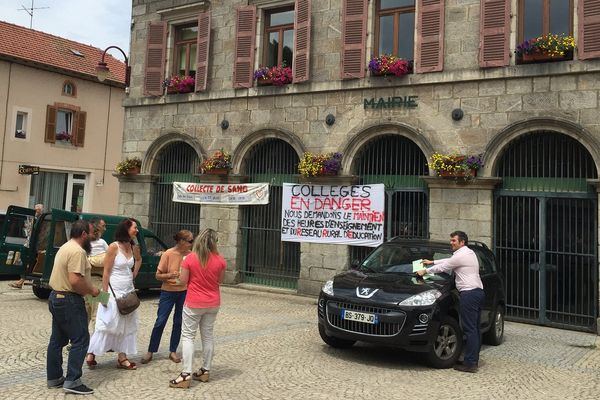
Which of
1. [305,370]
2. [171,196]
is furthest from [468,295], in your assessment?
[171,196]

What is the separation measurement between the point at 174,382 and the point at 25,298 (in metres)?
7.49

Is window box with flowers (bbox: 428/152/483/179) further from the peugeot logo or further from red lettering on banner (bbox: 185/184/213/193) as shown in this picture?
red lettering on banner (bbox: 185/184/213/193)

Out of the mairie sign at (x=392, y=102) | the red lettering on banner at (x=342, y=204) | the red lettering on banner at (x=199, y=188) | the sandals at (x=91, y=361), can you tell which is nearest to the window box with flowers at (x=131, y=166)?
the red lettering on banner at (x=199, y=188)

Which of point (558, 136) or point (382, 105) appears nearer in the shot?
point (558, 136)

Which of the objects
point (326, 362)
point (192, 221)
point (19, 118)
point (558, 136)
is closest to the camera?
point (326, 362)

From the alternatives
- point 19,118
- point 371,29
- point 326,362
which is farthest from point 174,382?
point 19,118

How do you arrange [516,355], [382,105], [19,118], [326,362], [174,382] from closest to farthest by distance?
[174,382] < [326,362] < [516,355] < [382,105] < [19,118]

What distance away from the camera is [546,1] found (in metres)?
11.3

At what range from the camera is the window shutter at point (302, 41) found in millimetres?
13618

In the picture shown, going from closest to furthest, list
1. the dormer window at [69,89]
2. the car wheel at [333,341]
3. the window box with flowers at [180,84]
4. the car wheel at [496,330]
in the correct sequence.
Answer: the car wheel at [333,341], the car wheel at [496,330], the window box with flowers at [180,84], the dormer window at [69,89]

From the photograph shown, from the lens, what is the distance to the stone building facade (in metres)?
10.8

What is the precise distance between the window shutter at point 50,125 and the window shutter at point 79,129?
3.73 feet

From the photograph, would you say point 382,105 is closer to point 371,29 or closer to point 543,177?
point 371,29

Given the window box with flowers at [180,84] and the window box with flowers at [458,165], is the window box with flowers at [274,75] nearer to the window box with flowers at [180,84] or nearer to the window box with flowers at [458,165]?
the window box with flowers at [180,84]
